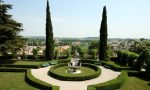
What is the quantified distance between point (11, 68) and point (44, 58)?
14747 millimetres

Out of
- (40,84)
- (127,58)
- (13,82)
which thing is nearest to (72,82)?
(40,84)

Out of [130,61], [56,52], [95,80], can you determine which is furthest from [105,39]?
[95,80]

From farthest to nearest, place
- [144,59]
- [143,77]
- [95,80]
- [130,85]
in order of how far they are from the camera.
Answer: [144,59] → [143,77] → [95,80] → [130,85]

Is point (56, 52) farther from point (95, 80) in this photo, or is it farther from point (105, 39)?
point (95, 80)

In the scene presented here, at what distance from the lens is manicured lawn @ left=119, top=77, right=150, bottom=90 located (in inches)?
845

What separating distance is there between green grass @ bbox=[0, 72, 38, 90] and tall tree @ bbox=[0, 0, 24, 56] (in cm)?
580

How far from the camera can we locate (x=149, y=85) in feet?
74.4

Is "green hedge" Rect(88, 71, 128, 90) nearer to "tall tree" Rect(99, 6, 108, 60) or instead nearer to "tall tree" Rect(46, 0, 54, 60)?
"tall tree" Rect(99, 6, 108, 60)

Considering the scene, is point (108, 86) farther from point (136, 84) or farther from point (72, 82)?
point (72, 82)

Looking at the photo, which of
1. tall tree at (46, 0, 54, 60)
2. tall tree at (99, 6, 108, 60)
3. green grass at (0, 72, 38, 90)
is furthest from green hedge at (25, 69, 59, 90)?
tall tree at (99, 6, 108, 60)

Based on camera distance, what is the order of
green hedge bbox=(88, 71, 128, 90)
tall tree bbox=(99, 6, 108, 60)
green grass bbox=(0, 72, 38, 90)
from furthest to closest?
tall tree bbox=(99, 6, 108, 60) < green grass bbox=(0, 72, 38, 90) < green hedge bbox=(88, 71, 128, 90)

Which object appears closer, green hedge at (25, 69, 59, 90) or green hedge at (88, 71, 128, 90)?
green hedge at (88, 71, 128, 90)

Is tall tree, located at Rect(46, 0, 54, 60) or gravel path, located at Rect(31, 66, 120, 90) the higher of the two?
tall tree, located at Rect(46, 0, 54, 60)

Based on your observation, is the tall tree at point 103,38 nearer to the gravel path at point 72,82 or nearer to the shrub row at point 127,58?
the shrub row at point 127,58
